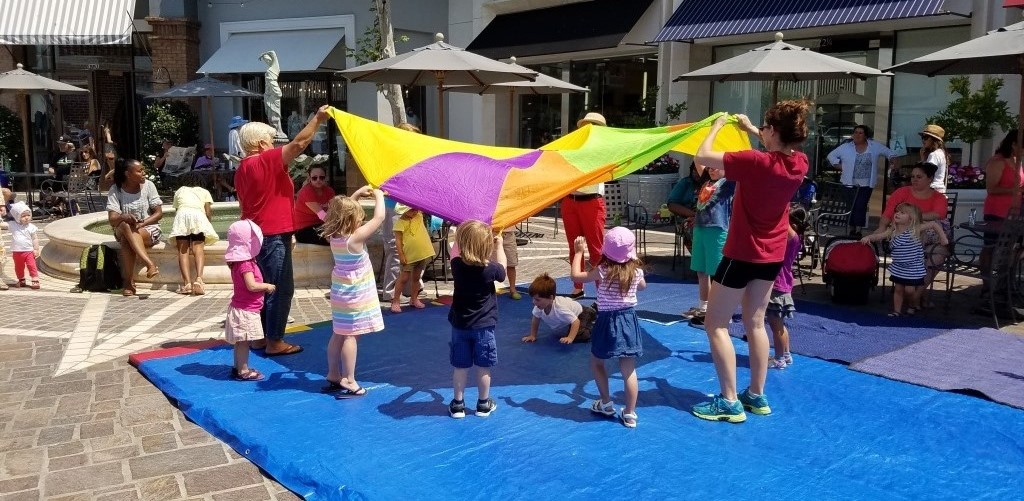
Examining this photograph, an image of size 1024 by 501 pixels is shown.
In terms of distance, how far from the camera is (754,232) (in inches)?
178

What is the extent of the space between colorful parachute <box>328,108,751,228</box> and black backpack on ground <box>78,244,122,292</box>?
406 cm

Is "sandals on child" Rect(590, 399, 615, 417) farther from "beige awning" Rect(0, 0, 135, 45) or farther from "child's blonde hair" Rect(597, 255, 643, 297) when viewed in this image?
"beige awning" Rect(0, 0, 135, 45)

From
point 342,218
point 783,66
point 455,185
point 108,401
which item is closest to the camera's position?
point 342,218

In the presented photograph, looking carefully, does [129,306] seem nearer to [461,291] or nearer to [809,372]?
[461,291]

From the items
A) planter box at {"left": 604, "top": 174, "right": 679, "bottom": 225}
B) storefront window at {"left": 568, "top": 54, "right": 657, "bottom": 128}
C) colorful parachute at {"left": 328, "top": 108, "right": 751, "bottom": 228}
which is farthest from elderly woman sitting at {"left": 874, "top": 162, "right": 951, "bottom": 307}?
storefront window at {"left": 568, "top": 54, "right": 657, "bottom": 128}

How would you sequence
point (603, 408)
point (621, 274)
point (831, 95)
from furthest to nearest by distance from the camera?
point (831, 95) → point (603, 408) → point (621, 274)

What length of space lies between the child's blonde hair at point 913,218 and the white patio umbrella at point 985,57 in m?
1.25

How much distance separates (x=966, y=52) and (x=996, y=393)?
373 cm

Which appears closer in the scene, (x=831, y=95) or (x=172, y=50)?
(x=831, y=95)

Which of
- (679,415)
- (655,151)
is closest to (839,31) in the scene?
(655,151)

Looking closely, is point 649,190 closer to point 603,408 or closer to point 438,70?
point 438,70

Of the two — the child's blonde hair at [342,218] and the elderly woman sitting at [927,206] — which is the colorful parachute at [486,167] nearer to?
the child's blonde hair at [342,218]

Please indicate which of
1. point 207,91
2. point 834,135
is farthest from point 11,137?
point 834,135

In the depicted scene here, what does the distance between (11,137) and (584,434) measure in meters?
19.7
